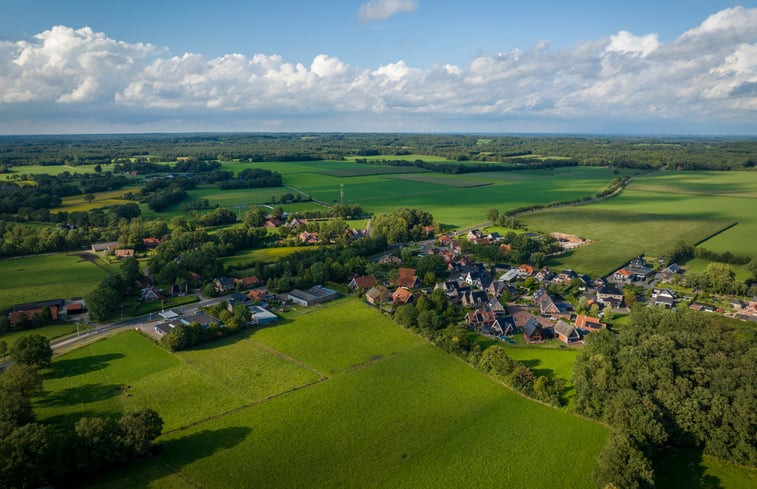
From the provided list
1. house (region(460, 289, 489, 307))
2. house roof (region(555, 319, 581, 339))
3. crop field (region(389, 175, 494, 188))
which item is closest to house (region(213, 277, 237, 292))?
house (region(460, 289, 489, 307))

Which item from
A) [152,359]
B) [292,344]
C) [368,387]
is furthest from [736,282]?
[152,359]

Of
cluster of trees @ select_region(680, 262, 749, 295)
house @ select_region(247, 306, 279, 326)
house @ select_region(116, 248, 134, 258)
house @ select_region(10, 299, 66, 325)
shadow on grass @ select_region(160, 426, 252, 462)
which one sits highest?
cluster of trees @ select_region(680, 262, 749, 295)

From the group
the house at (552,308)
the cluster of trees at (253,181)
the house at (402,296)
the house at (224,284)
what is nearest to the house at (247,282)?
the house at (224,284)

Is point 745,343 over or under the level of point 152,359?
over

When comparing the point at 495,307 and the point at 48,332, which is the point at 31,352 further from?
the point at 495,307

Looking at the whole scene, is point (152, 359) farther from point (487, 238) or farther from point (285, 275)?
point (487, 238)

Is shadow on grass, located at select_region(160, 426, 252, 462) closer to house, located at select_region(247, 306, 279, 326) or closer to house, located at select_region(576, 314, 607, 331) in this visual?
house, located at select_region(247, 306, 279, 326)

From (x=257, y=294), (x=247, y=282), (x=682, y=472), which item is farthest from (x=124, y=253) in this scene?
(x=682, y=472)
